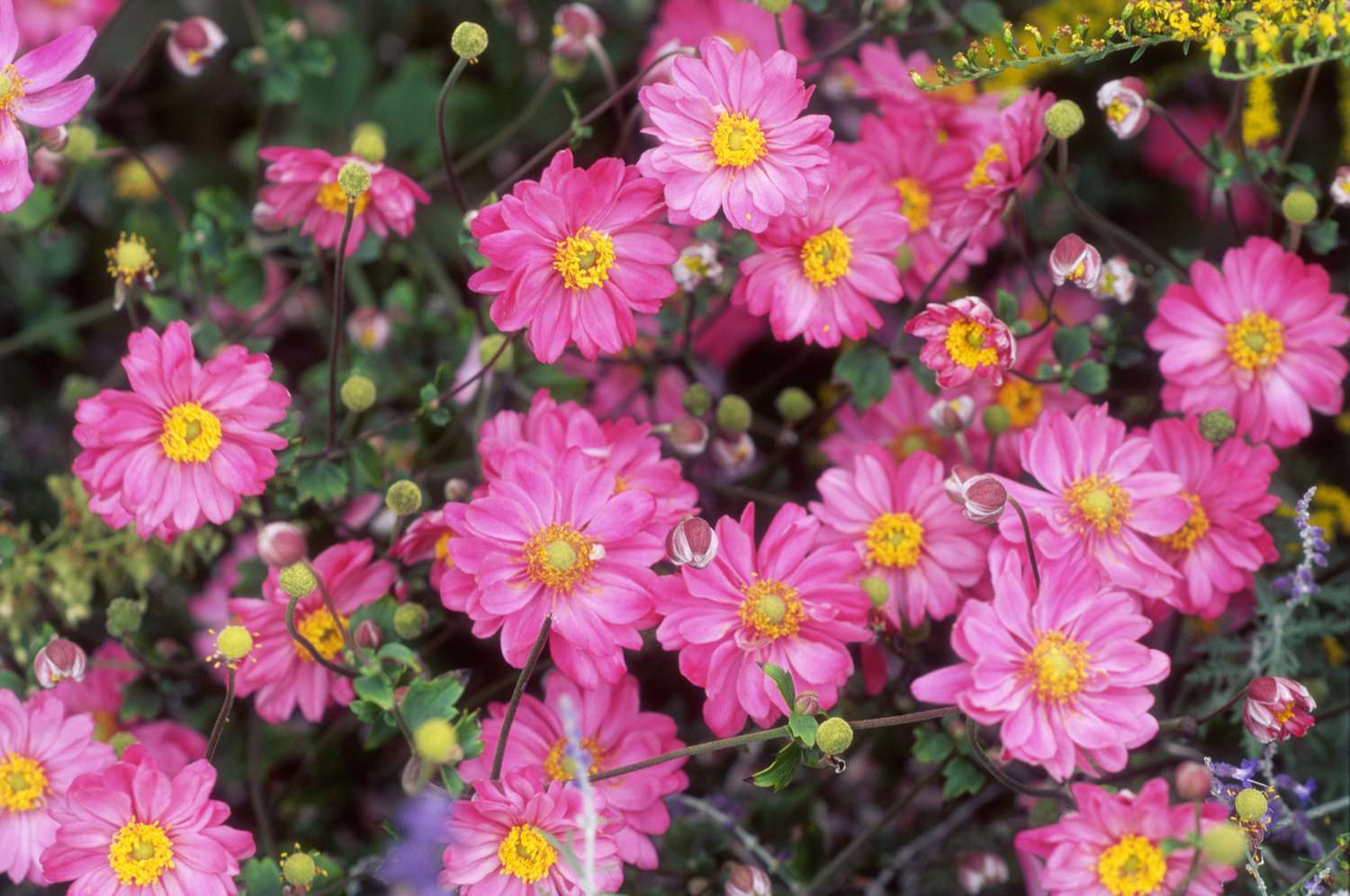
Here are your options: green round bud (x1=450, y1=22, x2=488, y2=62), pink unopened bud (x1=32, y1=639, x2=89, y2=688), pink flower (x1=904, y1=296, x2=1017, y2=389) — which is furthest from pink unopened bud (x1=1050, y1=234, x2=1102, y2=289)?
pink unopened bud (x1=32, y1=639, x2=89, y2=688)

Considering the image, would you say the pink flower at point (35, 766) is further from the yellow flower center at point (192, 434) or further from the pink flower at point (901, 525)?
the pink flower at point (901, 525)

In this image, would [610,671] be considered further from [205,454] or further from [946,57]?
[946,57]

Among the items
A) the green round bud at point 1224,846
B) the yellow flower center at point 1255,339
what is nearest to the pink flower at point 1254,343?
the yellow flower center at point 1255,339

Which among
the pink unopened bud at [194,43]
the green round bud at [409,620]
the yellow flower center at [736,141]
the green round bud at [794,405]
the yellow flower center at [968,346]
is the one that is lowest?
the green round bud at [409,620]

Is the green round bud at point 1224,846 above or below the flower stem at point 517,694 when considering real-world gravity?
above

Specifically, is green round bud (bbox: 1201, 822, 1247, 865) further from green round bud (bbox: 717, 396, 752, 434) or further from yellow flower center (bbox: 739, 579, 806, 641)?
green round bud (bbox: 717, 396, 752, 434)

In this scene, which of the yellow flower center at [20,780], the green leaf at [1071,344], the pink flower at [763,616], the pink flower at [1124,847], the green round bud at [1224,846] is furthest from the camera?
the green leaf at [1071,344]
